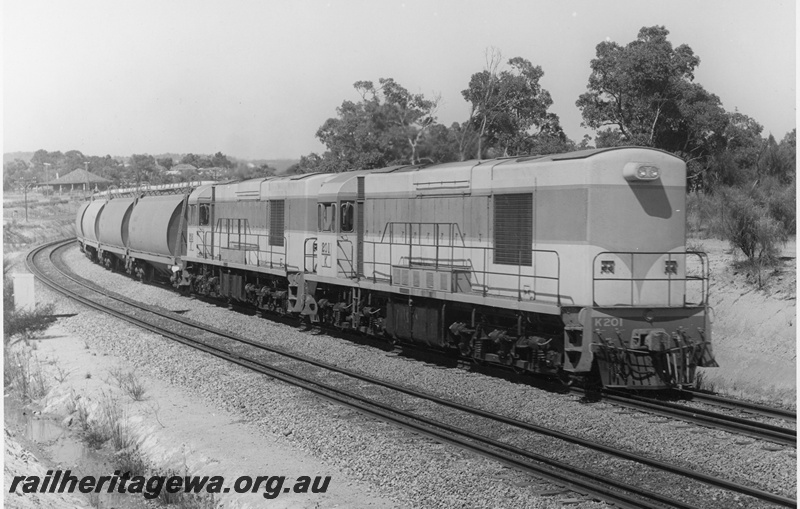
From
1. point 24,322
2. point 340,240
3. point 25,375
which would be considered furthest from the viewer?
point 24,322

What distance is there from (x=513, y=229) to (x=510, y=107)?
14.9 meters

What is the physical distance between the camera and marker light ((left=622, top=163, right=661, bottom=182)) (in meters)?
11.5

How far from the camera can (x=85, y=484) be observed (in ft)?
33.6

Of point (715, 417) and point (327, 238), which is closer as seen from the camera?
point (715, 417)

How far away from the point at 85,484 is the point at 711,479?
303 inches

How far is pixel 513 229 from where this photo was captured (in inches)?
511

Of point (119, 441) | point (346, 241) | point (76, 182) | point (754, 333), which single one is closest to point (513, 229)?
point (346, 241)

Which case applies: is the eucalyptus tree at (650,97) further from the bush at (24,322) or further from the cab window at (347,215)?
the bush at (24,322)

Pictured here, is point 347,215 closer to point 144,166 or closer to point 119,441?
point 119,441

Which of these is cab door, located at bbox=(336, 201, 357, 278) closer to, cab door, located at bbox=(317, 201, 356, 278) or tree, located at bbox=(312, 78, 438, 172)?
cab door, located at bbox=(317, 201, 356, 278)

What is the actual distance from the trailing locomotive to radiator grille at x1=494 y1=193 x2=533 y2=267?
1.0 inches

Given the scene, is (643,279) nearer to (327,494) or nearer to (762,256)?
(327,494)

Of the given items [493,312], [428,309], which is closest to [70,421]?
[428,309]

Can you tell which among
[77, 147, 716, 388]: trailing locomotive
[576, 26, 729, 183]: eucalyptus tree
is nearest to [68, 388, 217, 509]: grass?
[77, 147, 716, 388]: trailing locomotive
